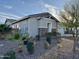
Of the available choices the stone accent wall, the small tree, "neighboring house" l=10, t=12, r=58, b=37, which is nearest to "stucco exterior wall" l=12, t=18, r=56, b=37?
"neighboring house" l=10, t=12, r=58, b=37

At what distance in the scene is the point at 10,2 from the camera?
93.0 ft

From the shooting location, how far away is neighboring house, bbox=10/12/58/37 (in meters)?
24.7

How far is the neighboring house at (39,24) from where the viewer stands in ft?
81.0

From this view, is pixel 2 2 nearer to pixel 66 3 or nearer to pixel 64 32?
pixel 64 32

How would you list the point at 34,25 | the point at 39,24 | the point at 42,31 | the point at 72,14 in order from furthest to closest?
the point at 34,25, the point at 39,24, the point at 42,31, the point at 72,14

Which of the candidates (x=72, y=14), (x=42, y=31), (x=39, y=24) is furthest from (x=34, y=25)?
(x=72, y=14)

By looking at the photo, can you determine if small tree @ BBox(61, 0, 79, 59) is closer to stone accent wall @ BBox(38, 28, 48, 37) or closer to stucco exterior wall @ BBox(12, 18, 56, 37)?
stone accent wall @ BBox(38, 28, 48, 37)

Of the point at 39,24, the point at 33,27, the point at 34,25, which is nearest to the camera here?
the point at 39,24

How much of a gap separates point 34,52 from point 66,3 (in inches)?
203

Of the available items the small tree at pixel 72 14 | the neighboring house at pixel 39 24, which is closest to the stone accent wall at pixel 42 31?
the neighboring house at pixel 39 24

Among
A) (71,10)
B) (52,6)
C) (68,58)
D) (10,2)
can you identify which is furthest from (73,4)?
(10,2)

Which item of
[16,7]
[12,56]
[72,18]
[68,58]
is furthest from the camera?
[16,7]

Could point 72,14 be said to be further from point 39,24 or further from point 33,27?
point 33,27

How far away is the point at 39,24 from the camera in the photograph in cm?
2481
